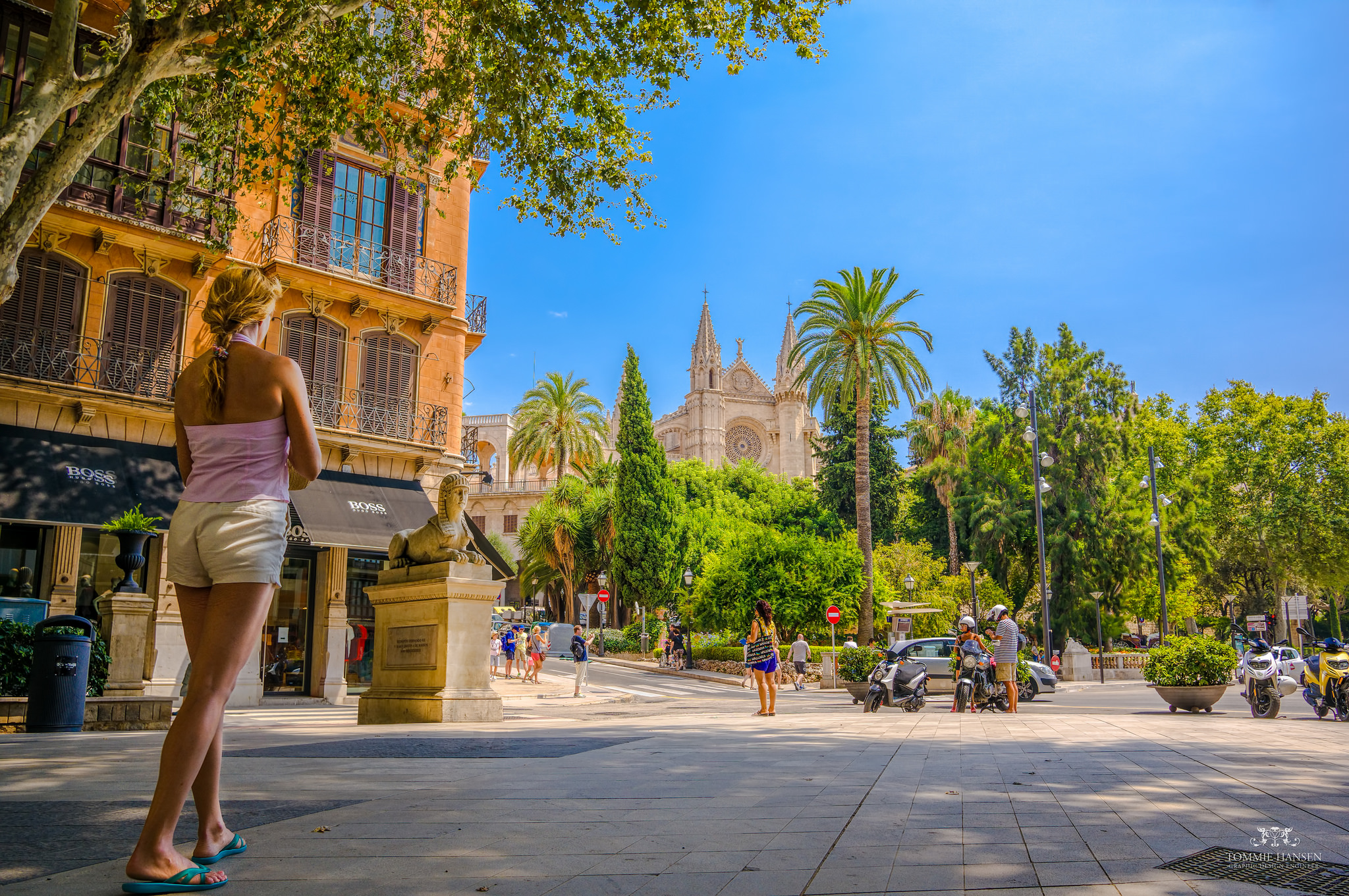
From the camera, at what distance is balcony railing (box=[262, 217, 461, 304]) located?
67.9 ft

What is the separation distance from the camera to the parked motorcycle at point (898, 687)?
1638 centimetres

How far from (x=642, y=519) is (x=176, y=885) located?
142ft

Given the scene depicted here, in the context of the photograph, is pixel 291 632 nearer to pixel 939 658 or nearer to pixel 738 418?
pixel 939 658

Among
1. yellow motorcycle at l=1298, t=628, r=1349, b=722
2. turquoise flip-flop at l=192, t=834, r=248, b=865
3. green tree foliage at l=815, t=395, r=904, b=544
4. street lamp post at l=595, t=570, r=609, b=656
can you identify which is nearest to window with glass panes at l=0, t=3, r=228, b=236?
turquoise flip-flop at l=192, t=834, r=248, b=865

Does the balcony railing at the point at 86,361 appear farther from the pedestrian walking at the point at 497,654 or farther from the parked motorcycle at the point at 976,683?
the pedestrian walking at the point at 497,654

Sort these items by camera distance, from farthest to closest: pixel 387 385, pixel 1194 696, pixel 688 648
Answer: pixel 688 648
pixel 387 385
pixel 1194 696

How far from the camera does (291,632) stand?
20234 mm

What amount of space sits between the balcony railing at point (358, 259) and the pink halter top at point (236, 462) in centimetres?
1891

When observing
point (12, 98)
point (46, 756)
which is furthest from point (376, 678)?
point (12, 98)

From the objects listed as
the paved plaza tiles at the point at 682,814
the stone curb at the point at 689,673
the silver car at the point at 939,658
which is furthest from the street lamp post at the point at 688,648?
the paved plaza tiles at the point at 682,814

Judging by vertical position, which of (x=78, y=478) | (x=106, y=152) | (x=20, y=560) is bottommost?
(x=20, y=560)

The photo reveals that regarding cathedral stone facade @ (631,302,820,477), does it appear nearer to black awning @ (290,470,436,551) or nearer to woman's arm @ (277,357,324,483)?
black awning @ (290,470,436,551)

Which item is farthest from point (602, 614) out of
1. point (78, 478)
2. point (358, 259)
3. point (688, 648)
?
point (78, 478)

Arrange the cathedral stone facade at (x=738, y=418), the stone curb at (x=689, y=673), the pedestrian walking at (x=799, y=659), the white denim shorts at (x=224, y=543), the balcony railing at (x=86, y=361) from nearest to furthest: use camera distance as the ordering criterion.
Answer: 1. the white denim shorts at (x=224, y=543)
2. the balcony railing at (x=86, y=361)
3. the pedestrian walking at (x=799, y=659)
4. the stone curb at (x=689, y=673)
5. the cathedral stone facade at (x=738, y=418)
